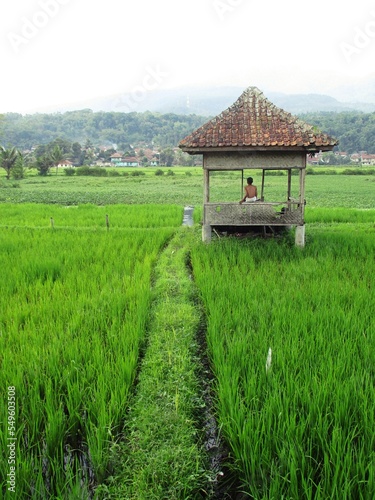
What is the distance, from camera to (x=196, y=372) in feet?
13.5

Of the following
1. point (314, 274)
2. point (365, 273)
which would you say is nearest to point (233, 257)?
point (314, 274)

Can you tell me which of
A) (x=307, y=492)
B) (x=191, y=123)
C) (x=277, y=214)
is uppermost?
(x=191, y=123)

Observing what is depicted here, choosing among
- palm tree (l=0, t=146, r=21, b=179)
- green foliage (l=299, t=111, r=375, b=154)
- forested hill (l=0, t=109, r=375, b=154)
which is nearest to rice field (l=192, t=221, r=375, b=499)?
palm tree (l=0, t=146, r=21, b=179)

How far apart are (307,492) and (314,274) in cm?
475

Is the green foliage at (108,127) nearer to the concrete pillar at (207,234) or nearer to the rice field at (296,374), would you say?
the concrete pillar at (207,234)

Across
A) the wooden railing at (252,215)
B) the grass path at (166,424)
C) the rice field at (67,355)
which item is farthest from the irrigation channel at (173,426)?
the wooden railing at (252,215)

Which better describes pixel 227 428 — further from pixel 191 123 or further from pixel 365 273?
pixel 191 123

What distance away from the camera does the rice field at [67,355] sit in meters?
2.74

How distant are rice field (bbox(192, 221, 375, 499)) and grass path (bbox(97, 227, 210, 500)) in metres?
0.27

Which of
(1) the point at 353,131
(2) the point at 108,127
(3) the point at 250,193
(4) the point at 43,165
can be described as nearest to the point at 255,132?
(3) the point at 250,193

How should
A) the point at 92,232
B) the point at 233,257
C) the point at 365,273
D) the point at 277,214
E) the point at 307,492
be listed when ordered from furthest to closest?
the point at 92,232 < the point at 277,214 < the point at 233,257 < the point at 365,273 < the point at 307,492

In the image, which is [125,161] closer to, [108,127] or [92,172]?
[92,172]

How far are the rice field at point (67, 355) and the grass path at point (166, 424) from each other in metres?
0.14

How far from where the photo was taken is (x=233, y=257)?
7.70 meters
